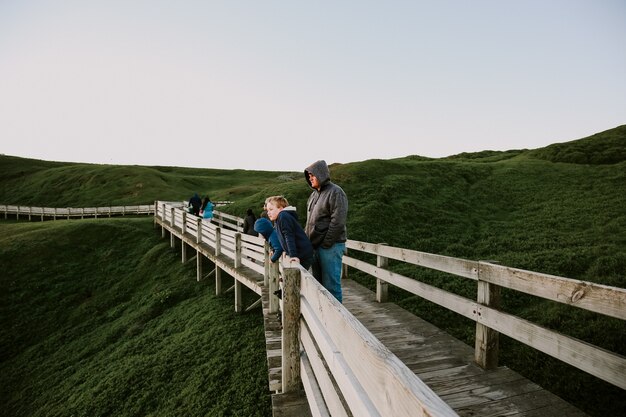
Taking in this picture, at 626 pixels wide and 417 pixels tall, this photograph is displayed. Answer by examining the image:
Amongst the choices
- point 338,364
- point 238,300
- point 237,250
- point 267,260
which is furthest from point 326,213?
point 238,300

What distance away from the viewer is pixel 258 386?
22.3 feet

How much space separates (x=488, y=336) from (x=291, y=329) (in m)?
2.18

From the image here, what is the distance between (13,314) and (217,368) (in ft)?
42.0

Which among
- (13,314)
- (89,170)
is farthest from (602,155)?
(89,170)

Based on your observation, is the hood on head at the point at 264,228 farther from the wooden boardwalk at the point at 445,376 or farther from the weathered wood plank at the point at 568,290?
the weathered wood plank at the point at 568,290

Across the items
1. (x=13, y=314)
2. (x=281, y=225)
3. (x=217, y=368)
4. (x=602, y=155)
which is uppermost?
(x=602, y=155)

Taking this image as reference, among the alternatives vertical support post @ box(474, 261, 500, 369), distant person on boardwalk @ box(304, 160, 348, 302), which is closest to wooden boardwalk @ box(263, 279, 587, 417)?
vertical support post @ box(474, 261, 500, 369)

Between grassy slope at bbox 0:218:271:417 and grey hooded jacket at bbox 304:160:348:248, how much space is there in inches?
154

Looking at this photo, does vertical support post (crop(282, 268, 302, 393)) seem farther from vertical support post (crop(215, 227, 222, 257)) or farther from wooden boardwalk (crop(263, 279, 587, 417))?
vertical support post (crop(215, 227, 222, 257))

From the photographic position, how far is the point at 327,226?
458cm

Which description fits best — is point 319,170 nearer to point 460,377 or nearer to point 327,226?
point 327,226

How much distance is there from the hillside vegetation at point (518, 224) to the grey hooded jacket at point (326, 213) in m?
3.54

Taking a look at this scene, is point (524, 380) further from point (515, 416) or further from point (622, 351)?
point (622, 351)

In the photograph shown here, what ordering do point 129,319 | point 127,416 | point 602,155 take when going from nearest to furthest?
point 127,416
point 129,319
point 602,155
